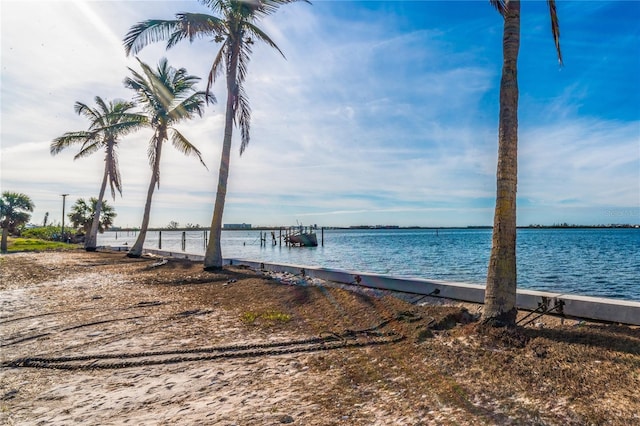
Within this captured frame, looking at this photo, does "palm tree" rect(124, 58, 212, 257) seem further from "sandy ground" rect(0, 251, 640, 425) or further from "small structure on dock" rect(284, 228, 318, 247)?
"small structure on dock" rect(284, 228, 318, 247)

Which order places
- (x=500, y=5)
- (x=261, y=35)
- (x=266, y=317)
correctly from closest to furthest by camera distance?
1. (x=500, y=5)
2. (x=266, y=317)
3. (x=261, y=35)

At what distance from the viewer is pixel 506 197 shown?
5.74 meters

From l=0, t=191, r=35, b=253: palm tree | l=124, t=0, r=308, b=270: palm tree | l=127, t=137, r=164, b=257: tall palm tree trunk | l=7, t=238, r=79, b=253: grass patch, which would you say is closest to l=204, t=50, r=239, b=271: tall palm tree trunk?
l=124, t=0, r=308, b=270: palm tree

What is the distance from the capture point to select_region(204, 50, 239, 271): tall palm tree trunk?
13.1 meters

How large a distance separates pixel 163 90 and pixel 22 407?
19834 mm

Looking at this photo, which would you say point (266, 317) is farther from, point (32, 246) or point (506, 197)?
point (32, 246)

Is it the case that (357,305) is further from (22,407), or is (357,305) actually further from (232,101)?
(232,101)

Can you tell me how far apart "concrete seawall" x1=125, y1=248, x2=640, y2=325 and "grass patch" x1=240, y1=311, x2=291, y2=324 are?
9.93 feet

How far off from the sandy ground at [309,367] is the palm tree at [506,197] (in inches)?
18.3

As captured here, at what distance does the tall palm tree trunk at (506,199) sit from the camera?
5523mm

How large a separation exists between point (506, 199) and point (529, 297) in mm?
2235

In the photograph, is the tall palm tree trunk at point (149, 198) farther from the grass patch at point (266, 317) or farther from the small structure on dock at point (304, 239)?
the small structure on dock at point (304, 239)

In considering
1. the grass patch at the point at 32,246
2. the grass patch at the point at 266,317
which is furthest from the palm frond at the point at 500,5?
the grass patch at the point at 32,246

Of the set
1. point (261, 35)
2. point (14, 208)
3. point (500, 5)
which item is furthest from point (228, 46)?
point (14, 208)
